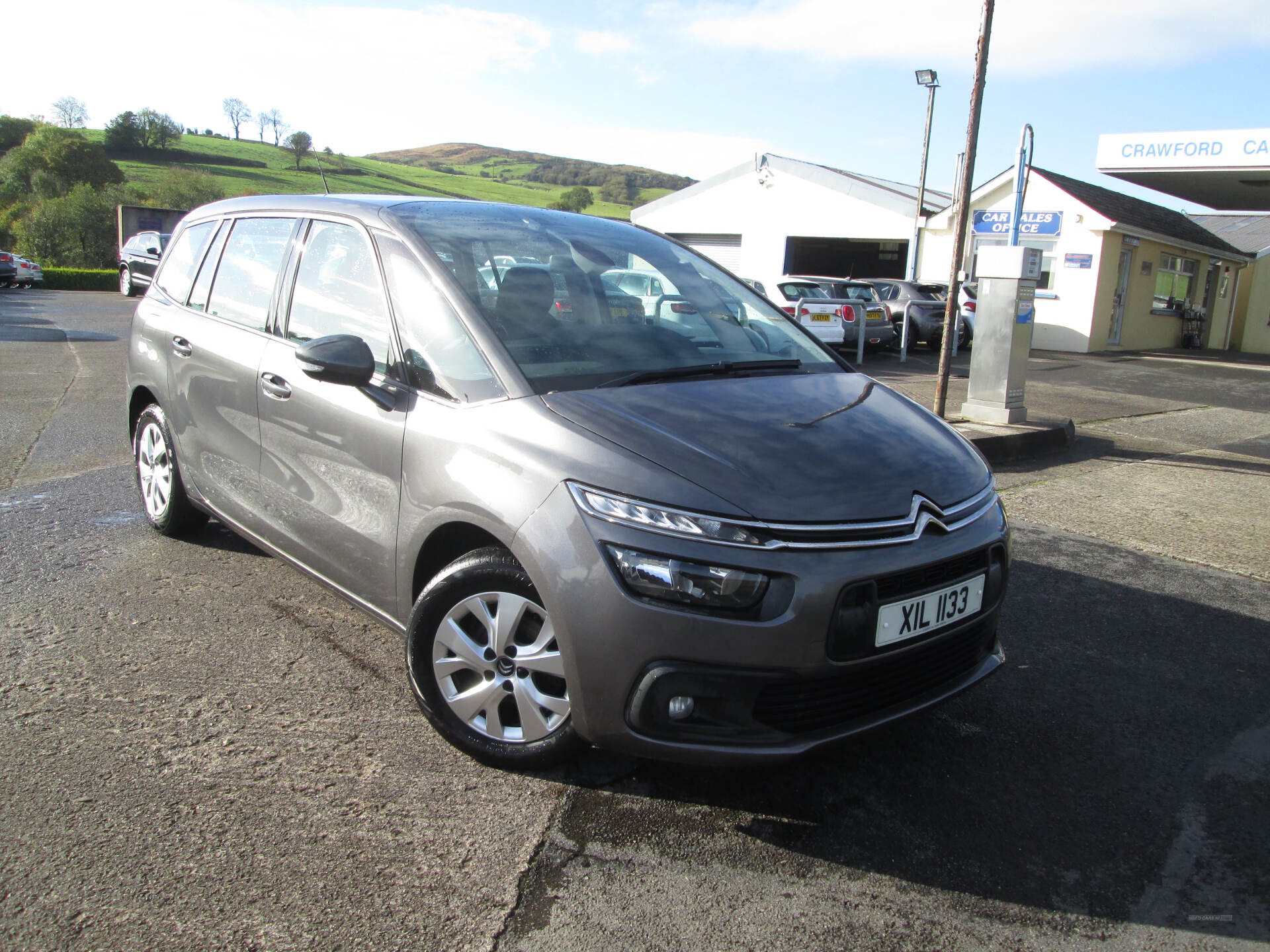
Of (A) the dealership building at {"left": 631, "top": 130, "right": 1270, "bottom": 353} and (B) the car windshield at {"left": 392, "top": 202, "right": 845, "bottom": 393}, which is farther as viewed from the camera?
(A) the dealership building at {"left": 631, "top": 130, "right": 1270, "bottom": 353}

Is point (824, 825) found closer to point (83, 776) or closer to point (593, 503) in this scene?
point (593, 503)

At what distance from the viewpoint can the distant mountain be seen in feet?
248

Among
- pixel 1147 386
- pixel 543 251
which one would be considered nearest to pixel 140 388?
pixel 543 251

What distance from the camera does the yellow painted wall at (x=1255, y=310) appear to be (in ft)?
92.1

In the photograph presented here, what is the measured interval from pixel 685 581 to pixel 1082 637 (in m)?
2.51

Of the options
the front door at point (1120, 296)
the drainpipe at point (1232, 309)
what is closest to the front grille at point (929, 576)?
the front door at point (1120, 296)

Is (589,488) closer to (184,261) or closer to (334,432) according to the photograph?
(334,432)

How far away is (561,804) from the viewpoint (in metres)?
2.60

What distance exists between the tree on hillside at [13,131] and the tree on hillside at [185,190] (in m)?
21.4

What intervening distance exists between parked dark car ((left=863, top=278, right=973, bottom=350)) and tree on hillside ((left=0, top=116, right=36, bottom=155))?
87010 millimetres

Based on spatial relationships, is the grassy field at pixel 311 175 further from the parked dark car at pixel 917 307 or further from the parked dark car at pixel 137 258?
the parked dark car at pixel 917 307

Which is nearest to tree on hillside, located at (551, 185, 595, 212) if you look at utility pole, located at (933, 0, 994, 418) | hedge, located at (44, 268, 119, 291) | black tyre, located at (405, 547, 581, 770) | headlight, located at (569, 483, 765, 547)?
hedge, located at (44, 268, 119, 291)

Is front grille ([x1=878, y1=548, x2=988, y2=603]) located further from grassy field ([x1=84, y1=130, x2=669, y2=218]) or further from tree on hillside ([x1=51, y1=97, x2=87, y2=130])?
tree on hillside ([x1=51, y1=97, x2=87, y2=130])

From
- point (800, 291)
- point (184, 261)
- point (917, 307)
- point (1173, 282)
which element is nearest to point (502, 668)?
point (184, 261)
